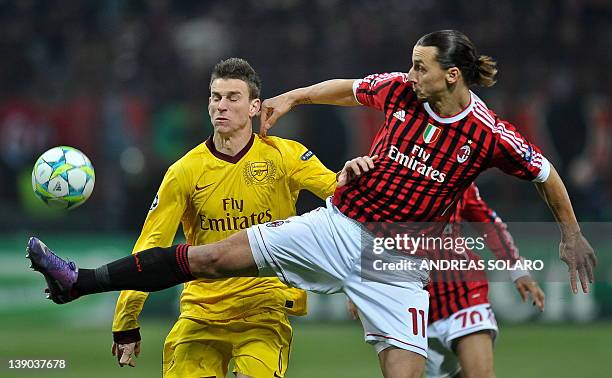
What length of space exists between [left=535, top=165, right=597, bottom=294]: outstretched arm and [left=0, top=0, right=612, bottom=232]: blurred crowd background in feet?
20.7

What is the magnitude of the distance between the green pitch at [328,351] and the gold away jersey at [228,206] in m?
3.80

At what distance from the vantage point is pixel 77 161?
5.89 meters

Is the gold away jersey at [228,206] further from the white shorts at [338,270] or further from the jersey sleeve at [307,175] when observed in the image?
the white shorts at [338,270]

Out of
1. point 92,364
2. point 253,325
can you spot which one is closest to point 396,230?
point 253,325

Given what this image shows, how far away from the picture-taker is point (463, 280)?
20.8 feet

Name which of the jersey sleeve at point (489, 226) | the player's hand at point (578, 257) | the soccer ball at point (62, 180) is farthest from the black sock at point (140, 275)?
the player's hand at point (578, 257)

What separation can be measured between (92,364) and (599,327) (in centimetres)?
575

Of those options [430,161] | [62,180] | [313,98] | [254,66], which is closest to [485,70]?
[430,161]

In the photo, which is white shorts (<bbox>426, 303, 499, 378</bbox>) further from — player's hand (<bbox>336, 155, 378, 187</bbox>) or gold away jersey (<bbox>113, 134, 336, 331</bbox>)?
player's hand (<bbox>336, 155, 378, 187</bbox>)

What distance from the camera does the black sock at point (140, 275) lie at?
5.37 metres

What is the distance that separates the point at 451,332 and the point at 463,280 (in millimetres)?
333

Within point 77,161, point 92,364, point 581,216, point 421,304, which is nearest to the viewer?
point 421,304

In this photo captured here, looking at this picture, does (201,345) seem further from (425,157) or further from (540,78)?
(540,78)

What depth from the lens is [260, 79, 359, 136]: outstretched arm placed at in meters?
6.07
